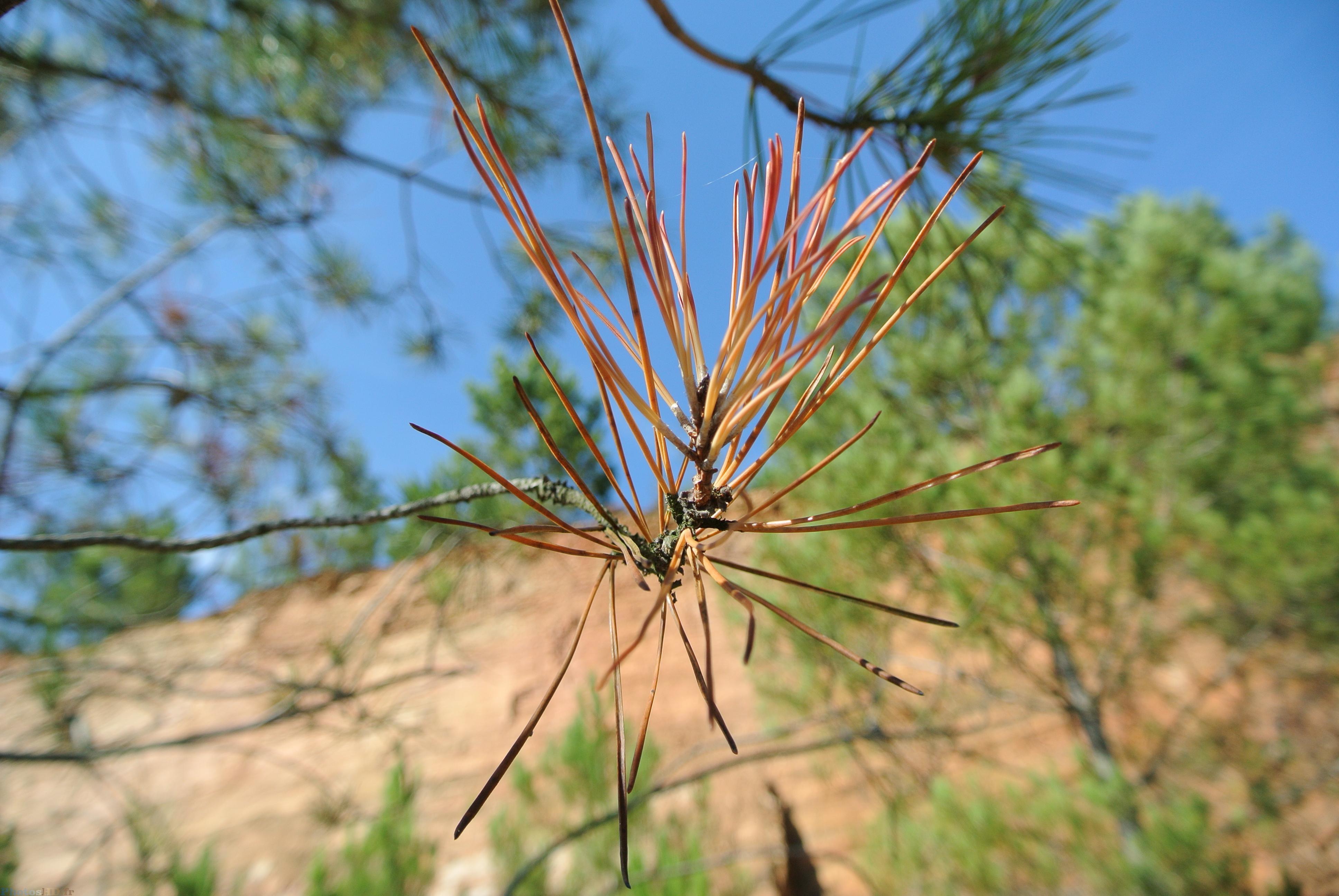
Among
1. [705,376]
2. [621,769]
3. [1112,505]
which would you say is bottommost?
[621,769]

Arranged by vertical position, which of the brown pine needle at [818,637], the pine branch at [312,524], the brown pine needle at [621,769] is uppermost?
the pine branch at [312,524]

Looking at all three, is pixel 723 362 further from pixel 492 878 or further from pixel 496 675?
pixel 496 675

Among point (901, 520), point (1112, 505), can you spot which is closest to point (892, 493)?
point (901, 520)

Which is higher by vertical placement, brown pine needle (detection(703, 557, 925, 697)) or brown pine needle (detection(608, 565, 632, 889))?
brown pine needle (detection(703, 557, 925, 697))

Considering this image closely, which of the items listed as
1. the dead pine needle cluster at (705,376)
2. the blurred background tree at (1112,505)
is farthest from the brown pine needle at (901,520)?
the blurred background tree at (1112,505)

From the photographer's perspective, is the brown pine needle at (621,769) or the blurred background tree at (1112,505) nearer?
the brown pine needle at (621,769)

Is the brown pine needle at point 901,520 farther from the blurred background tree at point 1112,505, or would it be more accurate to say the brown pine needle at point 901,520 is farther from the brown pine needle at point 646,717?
the blurred background tree at point 1112,505

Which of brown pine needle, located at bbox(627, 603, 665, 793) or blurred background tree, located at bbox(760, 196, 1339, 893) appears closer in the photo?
brown pine needle, located at bbox(627, 603, 665, 793)

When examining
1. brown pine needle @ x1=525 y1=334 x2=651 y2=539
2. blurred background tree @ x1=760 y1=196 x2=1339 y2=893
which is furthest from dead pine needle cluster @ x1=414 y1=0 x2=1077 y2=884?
blurred background tree @ x1=760 y1=196 x2=1339 y2=893

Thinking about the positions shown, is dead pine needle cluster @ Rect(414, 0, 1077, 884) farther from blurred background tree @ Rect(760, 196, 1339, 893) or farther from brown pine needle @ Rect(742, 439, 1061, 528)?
blurred background tree @ Rect(760, 196, 1339, 893)

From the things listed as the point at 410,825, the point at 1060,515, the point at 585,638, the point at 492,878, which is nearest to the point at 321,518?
the point at 410,825

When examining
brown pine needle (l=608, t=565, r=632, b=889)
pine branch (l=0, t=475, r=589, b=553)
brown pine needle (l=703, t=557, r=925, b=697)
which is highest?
pine branch (l=0, t=475, r=589, b=553)

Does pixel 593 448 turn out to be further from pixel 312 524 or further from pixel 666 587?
pixel 312 524
